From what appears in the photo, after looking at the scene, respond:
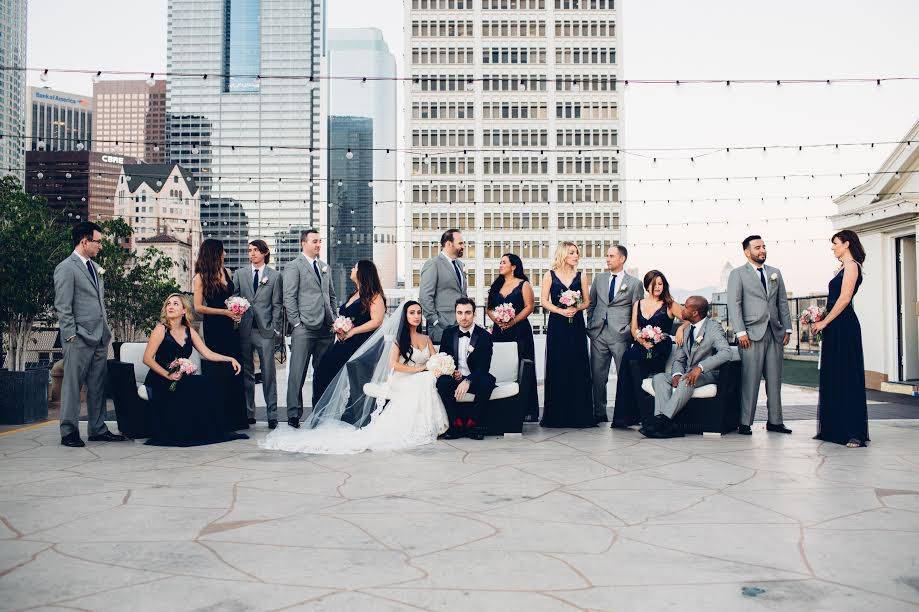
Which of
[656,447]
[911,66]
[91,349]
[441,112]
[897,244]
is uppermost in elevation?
[441,112]

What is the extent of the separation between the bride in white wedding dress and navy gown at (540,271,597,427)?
135cm

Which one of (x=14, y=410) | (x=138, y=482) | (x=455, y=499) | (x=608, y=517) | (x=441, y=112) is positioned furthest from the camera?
(x=441, y=112)

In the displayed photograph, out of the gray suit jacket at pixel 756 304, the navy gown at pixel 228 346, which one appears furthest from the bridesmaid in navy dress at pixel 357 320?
the gray suit jacket at pixel 756 304

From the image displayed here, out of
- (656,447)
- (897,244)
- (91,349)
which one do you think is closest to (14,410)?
(91,349)

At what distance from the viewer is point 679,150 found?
70.5 feet

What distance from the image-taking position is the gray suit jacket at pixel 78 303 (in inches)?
275

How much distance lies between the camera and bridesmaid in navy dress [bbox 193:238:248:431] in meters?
7.93

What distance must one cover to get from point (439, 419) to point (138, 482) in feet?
9.32

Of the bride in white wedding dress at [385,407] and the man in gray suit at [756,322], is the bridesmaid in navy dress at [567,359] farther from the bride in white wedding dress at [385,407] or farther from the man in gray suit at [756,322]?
the man in gray suit at [756,322]

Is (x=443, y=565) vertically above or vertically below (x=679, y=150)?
below

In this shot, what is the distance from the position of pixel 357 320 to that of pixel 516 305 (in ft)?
5.52

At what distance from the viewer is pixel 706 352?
7.57m

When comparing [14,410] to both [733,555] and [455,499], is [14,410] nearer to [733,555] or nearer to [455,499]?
[455,499]

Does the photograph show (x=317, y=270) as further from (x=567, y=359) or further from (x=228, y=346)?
(x=567, y=359)
